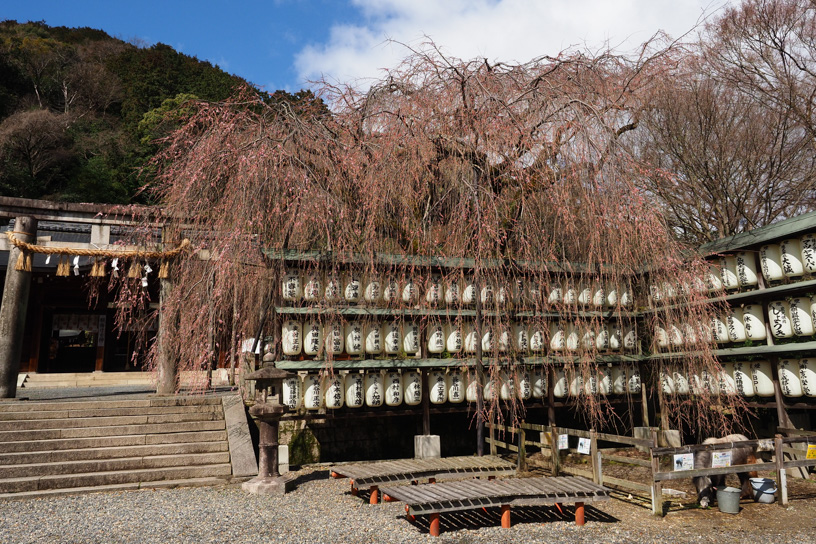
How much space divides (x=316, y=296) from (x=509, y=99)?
3.96m

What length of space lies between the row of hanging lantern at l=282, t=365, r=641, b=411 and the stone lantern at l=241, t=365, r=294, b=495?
716 millimetres

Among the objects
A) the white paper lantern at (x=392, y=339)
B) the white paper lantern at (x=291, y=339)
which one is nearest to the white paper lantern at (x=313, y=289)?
the white paper lantern at (x=291, y=339)

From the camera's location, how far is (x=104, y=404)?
866cm

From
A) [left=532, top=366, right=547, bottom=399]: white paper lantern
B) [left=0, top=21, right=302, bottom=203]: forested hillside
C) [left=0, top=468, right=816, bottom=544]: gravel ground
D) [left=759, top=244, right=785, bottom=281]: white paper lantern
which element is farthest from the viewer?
[left=0, top=21, right=302, bottom=203]: forested hillside

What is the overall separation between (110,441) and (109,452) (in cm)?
29

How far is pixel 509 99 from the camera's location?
773 cm

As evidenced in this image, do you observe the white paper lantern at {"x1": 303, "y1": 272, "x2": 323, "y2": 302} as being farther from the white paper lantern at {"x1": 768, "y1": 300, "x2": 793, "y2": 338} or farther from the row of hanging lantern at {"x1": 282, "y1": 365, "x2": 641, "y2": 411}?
the white paper lantern at {"x1": 768, "y1": 300, "x2": 793, "y2": 338}

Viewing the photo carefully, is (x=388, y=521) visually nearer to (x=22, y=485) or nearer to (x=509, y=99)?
(x=22, y=485)

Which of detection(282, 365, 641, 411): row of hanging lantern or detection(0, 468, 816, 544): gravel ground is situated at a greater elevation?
detection(282, 365, 641, 411): row of hanging lantern

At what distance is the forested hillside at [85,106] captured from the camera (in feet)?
88.1

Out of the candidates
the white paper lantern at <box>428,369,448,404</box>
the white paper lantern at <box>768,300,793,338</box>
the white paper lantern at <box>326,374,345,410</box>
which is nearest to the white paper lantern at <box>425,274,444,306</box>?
the white paper lantern at <box>428,369,448,404</box>

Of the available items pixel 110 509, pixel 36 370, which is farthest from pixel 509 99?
pixel 36 370

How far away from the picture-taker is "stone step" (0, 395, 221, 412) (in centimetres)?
833

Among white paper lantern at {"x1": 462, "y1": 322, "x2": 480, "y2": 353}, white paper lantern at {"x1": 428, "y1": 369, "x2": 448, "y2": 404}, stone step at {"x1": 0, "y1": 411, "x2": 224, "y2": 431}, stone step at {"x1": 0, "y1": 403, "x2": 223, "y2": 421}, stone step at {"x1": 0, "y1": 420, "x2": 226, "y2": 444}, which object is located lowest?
stone step at {"x1": 0, "y1": 420, "x2": 226, "y2": 444}
